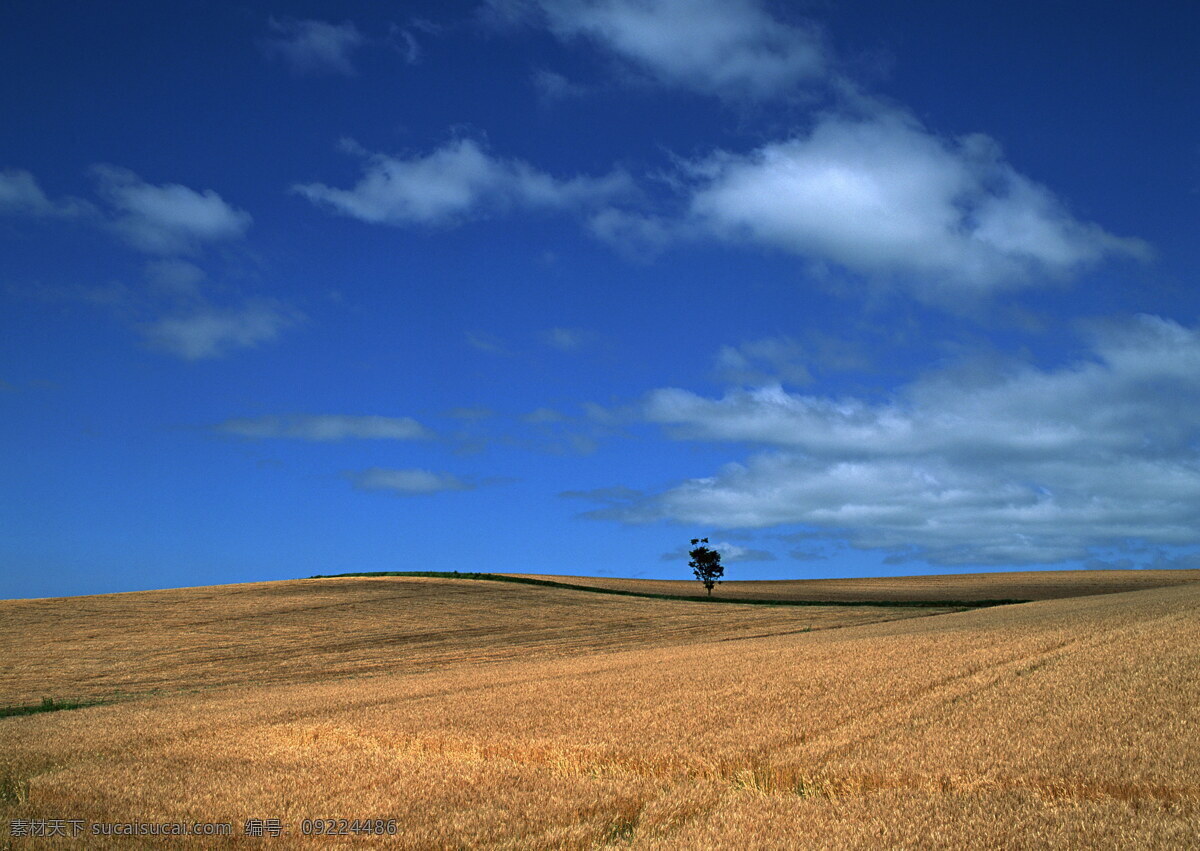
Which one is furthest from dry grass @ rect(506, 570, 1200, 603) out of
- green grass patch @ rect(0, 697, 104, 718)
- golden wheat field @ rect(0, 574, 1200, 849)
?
green grass patch @ rect(0, 697, 104, 718)

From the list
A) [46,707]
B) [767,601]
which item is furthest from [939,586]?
[46,707]

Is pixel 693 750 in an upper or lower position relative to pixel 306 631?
upper

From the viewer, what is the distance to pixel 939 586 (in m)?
78.5

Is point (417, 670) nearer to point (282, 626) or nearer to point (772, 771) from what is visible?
point (282, 626)

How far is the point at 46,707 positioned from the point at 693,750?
17.5 m

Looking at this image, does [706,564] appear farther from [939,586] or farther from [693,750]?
[693,750]

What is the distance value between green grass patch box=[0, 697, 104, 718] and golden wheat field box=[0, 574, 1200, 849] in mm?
1480

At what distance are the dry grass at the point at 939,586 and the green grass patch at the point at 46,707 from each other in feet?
191

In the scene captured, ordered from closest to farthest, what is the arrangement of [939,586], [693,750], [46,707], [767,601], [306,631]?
1. [693,750]
2. [46,707]
3. [306,631]
4. [767,601]
5. [939,586]

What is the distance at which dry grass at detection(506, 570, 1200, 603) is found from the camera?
68938 mm

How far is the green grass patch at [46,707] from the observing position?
18562 mm

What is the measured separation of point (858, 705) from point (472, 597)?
4274 centimetres

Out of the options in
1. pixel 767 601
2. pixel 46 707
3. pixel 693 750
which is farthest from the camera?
pixel 767 601

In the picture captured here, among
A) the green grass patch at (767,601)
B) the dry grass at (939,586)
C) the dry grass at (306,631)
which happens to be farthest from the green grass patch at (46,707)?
the dry grass at (939,586)
